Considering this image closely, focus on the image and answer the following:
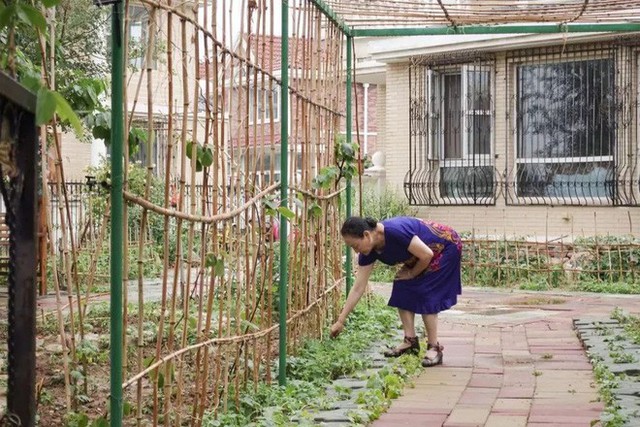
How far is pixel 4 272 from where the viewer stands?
37.4ft

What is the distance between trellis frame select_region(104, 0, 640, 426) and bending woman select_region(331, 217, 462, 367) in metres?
1.02

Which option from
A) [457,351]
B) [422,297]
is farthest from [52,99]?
[457,351]

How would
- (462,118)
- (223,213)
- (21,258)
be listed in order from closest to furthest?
(21,258), (223,213), (462,118)

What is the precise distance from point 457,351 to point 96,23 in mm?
8346

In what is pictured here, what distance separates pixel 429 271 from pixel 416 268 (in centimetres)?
15

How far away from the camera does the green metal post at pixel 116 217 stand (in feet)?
10.8

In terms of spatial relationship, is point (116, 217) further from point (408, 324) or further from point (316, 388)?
point (408, 324)

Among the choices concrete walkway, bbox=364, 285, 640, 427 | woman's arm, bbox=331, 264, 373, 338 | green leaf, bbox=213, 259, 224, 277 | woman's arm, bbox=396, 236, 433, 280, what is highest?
green leaf, bbox=213, 259, 224, 277

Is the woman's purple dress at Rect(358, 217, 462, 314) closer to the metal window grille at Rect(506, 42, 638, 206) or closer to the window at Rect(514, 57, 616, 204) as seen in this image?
the metal window grille at Rect(506, 42, 638, 206)

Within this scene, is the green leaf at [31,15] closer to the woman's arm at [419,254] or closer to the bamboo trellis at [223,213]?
the bamboo trellis at [223,213]

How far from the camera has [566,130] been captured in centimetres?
1498

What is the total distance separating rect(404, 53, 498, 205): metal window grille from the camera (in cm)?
1580

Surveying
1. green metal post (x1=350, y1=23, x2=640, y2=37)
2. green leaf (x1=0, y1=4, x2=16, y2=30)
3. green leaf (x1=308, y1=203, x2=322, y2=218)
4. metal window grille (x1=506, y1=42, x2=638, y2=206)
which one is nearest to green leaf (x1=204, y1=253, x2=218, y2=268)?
green leaf (x1=308, y1=203, x2=322, y2=218)

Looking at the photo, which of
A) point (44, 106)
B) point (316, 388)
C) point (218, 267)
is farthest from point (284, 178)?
point (44, 106)
